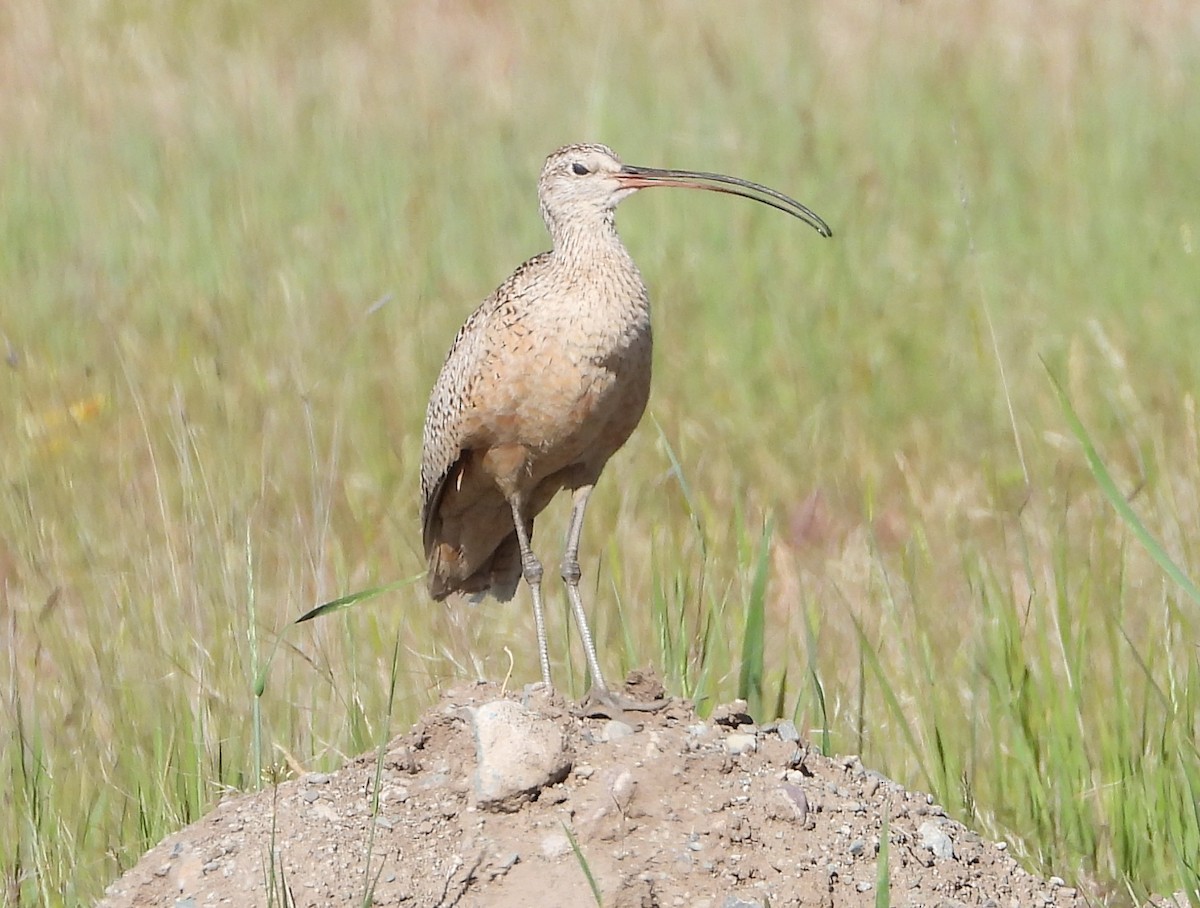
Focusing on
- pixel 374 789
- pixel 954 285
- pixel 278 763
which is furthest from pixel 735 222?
pixel 374 789

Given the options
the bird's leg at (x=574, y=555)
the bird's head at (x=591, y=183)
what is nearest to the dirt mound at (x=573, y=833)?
the bird's leg at (x=574, y=555)

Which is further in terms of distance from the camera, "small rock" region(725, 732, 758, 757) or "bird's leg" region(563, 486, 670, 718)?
"bird's leg" region(563, 486, 670, 718)

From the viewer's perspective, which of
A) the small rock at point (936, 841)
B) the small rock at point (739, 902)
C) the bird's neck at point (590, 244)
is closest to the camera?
the small rock at point (739, 902)

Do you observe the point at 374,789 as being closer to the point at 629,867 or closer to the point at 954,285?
the point at 629,867

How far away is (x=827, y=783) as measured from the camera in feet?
13.6

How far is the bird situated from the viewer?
5062mm

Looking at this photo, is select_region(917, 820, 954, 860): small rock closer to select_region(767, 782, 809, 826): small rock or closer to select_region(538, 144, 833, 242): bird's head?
select_region(767, 782, 809, 826): small rock

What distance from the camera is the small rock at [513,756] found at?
394 centimetres

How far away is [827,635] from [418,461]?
6.28ft

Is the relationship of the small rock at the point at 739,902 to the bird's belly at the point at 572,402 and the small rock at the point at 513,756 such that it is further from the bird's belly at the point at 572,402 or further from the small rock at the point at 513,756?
the bird's belly at the point at 572,402

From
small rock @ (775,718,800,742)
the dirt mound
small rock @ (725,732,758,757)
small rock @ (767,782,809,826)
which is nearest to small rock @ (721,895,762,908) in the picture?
the dirt mound

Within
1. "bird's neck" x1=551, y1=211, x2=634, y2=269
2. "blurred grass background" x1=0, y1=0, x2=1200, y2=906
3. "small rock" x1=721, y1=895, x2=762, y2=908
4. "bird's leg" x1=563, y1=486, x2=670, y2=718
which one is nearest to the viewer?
"small rock" x1=721, y1=895, x2=762, y2=908

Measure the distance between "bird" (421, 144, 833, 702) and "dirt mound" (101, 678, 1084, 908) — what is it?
59 cm

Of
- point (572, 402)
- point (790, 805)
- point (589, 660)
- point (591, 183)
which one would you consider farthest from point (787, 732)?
point (591, 183)
